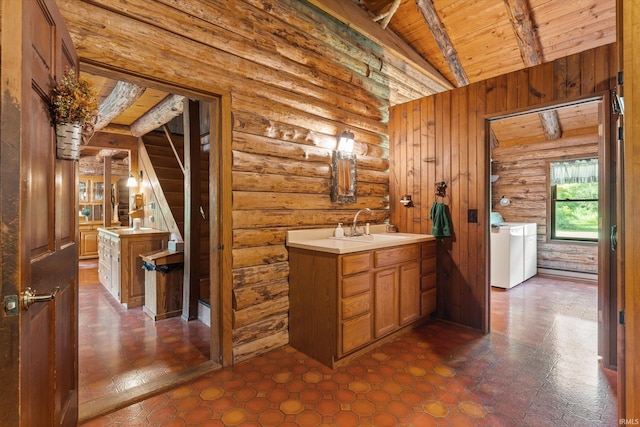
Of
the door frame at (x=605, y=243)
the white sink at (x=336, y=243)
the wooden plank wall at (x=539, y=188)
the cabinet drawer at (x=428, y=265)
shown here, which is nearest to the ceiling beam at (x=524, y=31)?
the door frame at (x=605, y=243)

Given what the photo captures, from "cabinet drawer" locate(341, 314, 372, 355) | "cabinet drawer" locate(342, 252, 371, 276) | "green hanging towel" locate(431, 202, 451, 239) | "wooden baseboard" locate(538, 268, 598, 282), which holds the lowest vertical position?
"wooden baseboard" locate(538, 268, 598, 282)

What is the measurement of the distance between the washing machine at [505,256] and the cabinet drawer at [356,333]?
3193mm

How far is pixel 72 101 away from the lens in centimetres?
141

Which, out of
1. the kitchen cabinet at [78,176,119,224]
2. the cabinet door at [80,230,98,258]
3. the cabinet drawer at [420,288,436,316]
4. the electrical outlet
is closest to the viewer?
the electrical outlet

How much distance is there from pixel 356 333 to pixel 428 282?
50.4 inches

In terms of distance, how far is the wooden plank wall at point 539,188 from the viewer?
17.9ft

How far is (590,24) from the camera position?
386 cm

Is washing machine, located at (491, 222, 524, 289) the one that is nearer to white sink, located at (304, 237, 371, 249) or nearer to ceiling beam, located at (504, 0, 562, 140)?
ceiling beam, located at (504, 0, 562, 140)

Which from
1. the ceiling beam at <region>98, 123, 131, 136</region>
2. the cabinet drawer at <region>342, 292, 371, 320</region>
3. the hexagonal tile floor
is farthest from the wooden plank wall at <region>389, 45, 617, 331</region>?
the ceiling beam at <region>98, 123, 131, 136</region>

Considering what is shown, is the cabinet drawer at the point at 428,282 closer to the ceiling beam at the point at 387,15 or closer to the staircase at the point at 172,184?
the staircase at the point at 172,184

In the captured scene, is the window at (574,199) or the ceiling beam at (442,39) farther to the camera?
the window at (574,199)

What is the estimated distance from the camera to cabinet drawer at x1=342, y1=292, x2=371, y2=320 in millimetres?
2510

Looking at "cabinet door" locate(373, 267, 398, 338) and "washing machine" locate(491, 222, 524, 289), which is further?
"washing machine" locate(491, 222, 524, 289)

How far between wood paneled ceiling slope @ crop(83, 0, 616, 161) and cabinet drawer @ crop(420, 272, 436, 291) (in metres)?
2.47
